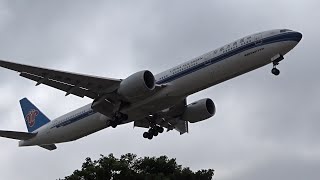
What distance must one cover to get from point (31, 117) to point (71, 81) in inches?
526

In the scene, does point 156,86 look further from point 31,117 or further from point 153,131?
point 31,117

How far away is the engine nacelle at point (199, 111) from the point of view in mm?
49406

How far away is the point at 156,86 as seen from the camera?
4303 centimetres

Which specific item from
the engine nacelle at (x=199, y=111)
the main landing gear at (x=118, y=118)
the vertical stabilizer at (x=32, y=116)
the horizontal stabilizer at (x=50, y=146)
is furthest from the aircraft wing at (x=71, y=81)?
the vertical stabilizer at (x=32, y=116)

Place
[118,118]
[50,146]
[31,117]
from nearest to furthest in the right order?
1. [118,118]
2. [50,146]
3. [31,117]

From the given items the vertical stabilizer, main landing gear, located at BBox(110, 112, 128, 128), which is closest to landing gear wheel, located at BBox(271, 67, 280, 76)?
main landing gear, located at BBox(110, 112, 128, 128)

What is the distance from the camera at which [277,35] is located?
1606 inches

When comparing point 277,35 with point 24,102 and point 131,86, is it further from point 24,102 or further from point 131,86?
point 24,102

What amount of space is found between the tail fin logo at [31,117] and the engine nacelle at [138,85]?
48.5ft

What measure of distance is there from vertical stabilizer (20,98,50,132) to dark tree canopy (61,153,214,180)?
8.83 m

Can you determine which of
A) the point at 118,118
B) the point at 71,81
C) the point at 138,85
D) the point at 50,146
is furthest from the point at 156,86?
the point at 50,146

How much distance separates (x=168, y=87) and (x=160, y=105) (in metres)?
1.88

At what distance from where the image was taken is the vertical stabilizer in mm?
54062

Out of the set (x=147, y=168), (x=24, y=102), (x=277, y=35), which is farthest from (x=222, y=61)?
(x=147, y=168)
